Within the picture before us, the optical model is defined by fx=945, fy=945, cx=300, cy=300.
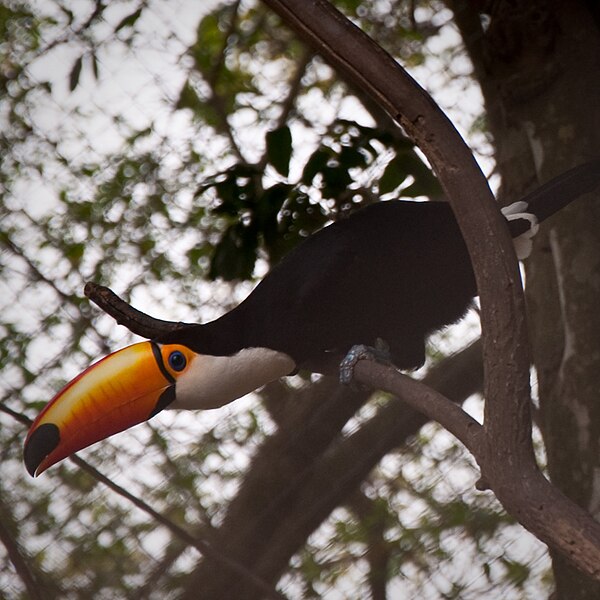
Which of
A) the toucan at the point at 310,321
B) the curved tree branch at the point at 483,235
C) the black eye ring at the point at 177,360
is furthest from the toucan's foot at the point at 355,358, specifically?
the curved tree branch at the point at 483,235

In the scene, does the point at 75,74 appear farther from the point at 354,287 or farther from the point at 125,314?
the point at 354,287

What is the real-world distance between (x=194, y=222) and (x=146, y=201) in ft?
0.39

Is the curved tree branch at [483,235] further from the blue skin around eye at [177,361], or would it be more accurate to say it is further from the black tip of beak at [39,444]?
the black tip of beak at [39,444]

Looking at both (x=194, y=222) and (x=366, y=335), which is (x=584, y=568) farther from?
(x=194, y=222)

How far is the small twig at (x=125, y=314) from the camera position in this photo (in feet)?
4.83

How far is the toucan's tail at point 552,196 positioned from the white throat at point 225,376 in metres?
0.42

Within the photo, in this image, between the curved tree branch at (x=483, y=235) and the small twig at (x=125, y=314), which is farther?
the small twig at (x=125, y=314)

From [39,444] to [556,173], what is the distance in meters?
0.96

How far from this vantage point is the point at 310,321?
5.00 feet

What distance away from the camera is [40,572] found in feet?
5.57

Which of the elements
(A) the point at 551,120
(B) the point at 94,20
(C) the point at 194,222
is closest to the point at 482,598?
(A) the point at 551,120

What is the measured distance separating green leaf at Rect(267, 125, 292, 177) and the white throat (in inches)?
12.4

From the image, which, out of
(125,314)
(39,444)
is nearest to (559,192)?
(125,314)

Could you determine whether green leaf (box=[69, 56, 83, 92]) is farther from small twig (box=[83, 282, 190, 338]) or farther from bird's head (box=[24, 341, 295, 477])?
bird's head (box=[24, 341, 295, 477])
